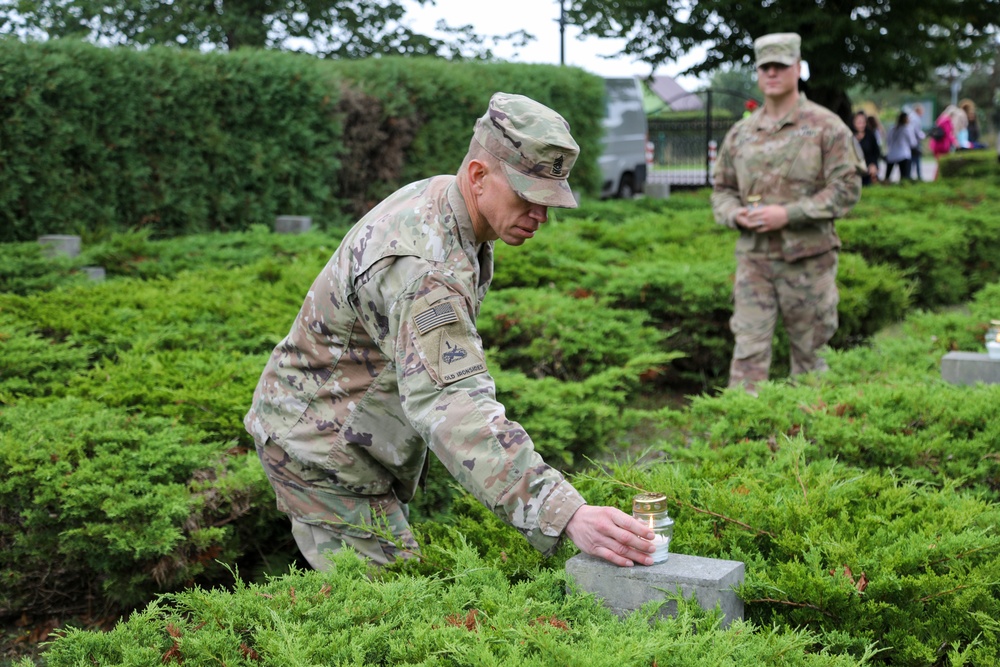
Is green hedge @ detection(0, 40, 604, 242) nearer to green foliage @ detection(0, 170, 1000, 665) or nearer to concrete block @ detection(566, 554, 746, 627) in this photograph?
green foliage @ detection(0, 170, 1000, 665)

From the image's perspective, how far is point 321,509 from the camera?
305 cm

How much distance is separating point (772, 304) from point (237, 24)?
1179 centimetres

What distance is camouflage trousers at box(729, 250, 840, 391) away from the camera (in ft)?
19.6

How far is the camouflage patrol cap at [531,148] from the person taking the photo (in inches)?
96.7

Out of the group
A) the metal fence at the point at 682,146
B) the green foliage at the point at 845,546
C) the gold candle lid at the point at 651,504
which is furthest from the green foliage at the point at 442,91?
the metal fence at the point at 682,146

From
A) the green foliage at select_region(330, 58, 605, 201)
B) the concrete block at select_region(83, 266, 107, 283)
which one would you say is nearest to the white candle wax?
the concrete block at select_region(83, 266, 107, 283)

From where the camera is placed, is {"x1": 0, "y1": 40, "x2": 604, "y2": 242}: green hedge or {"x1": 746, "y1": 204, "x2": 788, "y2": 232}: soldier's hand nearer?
{"x1": 746, "y1": 204, "x2": 788, "y2": 232}: soldier's hand

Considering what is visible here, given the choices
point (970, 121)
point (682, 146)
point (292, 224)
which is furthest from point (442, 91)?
point (970, 121)

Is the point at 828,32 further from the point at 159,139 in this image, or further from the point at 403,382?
the point at 403,382

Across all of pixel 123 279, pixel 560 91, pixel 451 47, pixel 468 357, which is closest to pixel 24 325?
pixel 123 279

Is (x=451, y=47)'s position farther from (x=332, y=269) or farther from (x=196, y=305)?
(x=332, y=269)

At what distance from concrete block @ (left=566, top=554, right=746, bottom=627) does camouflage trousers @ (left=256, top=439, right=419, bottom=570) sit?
29.5 inches

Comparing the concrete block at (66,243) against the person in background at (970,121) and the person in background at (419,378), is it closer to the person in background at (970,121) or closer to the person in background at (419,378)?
the person in background at (419,378)

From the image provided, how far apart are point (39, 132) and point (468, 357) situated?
25.7 ft
